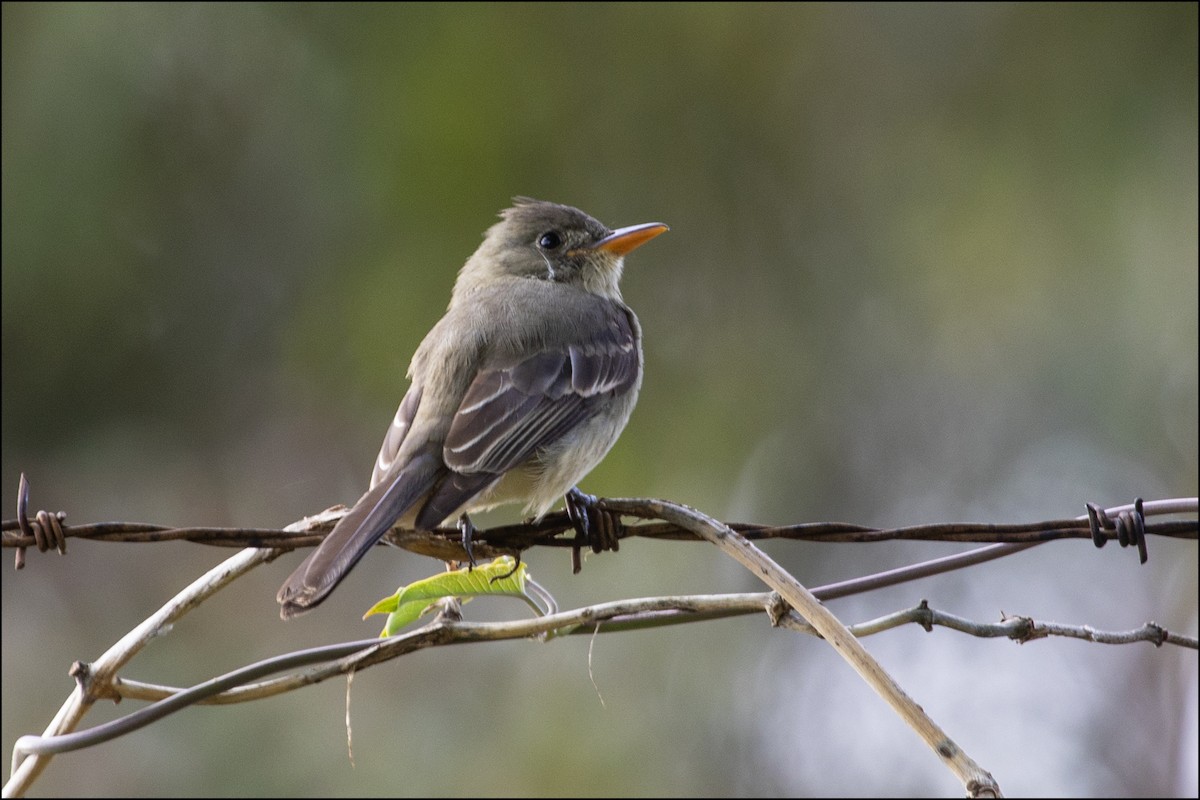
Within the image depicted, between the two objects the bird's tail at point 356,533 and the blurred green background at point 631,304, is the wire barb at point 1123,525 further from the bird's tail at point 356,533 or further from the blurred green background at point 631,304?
the blurred green background at point 631,304

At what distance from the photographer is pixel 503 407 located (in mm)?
4238

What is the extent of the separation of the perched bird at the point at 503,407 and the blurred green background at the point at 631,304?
261cm

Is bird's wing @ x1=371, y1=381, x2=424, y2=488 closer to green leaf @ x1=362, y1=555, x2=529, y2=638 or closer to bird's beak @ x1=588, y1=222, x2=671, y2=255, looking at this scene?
green leaf @ x1=362, y1=555, x2=529, y2=638

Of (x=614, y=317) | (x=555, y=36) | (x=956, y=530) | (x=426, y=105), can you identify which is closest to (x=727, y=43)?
(x=555, y=36)

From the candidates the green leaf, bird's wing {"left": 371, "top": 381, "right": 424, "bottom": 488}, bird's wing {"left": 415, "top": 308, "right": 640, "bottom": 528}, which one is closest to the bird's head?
bird's wing {"left": 415, "top": 308, "right": 640, "bottom": 528}

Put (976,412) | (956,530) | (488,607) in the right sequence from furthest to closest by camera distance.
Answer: (976,412) < (488,607) < (956,530)

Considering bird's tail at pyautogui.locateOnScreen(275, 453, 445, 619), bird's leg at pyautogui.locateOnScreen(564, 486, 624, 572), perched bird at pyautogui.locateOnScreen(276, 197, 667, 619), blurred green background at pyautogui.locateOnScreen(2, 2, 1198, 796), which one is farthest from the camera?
Answer: blurred green background at pyautogui.locateOnScreen(2, 2, 1198, 796)

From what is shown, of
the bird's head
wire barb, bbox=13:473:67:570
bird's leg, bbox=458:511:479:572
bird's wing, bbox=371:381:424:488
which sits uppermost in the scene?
the bird's head

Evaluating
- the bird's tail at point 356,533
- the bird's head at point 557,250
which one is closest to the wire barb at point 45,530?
the bird's tail at point 356,533

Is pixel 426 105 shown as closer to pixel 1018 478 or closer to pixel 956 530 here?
pixel 1018 478

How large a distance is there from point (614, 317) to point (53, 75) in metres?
5.72

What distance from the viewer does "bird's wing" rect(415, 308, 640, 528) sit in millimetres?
3918

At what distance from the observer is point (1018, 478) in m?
9.27

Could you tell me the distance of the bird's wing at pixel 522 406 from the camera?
3.92 meters
